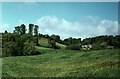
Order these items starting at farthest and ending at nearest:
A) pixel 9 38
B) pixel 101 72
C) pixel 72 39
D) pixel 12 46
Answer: pixel 72 39 → pixel 9 38 → pixel 12 46 → pixel 101 72

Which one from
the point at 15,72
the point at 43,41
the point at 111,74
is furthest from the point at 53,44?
the point at 111,74

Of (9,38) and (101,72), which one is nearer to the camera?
(101,72)

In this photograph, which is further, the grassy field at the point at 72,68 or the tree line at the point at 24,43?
the tree line at the point at 24,43

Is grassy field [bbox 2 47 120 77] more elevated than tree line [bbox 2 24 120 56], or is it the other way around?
tree line [bbox 2 24 120 56]

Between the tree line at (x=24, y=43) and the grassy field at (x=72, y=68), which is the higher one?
the tree line at (x=24, y=43)

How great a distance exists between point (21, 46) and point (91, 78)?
216 feet

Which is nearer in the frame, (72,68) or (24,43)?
(72,68)

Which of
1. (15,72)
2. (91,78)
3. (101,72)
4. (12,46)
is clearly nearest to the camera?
(91,78)

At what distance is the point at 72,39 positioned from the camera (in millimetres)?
158375

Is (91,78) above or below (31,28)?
below

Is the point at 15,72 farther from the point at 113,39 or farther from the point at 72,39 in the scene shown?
the point at 72,39

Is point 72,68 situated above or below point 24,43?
below

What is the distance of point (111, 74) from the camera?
2275 cm

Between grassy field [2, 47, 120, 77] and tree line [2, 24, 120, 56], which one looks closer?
grassy field [2, 47, 120, 77]
